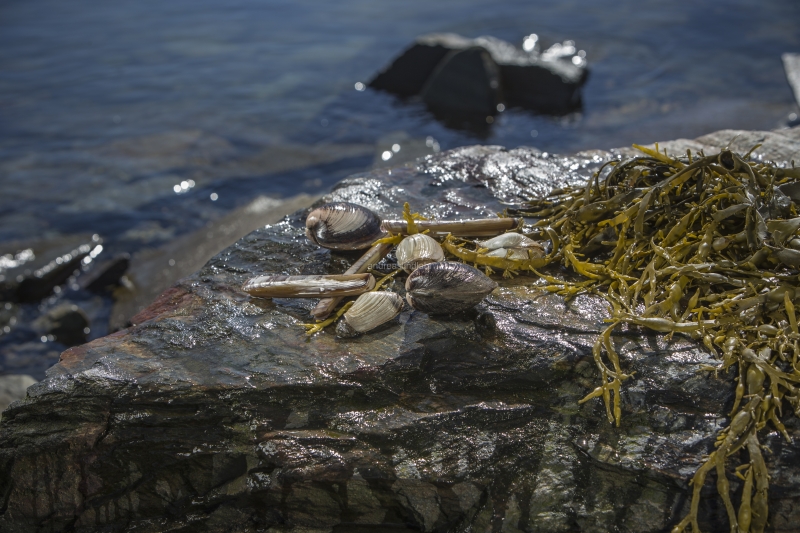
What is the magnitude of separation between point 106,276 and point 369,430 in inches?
210

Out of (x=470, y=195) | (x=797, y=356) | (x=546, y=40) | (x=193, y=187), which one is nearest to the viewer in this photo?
(x=797, y=356)

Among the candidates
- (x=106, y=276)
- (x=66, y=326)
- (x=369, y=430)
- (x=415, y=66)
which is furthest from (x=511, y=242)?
(x=415, y=66)

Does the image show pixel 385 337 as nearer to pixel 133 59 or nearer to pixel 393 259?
pixel 393 259

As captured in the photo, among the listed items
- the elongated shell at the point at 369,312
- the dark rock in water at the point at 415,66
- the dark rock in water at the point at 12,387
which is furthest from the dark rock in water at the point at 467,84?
the elongated shell at the point at 369,312

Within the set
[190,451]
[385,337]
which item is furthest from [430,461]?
[190,451]

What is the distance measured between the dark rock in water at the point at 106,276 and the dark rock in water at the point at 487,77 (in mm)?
5206

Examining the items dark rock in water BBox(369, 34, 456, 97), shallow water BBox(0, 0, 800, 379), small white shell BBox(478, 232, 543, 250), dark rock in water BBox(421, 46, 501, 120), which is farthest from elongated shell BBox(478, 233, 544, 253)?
dark rock in water BBox(369, 34, 456, 97)

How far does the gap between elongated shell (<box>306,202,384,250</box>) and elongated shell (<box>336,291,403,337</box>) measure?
1.53 feet

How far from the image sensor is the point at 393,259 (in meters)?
3.54

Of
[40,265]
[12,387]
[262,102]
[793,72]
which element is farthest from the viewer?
[262,102]

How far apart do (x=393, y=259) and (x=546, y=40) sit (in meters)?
10.1

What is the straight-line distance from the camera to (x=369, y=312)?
3.04 metres

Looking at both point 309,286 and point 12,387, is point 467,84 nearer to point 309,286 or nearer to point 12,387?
point 12,387

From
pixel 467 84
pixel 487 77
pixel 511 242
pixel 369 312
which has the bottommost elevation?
pixel 467 84
